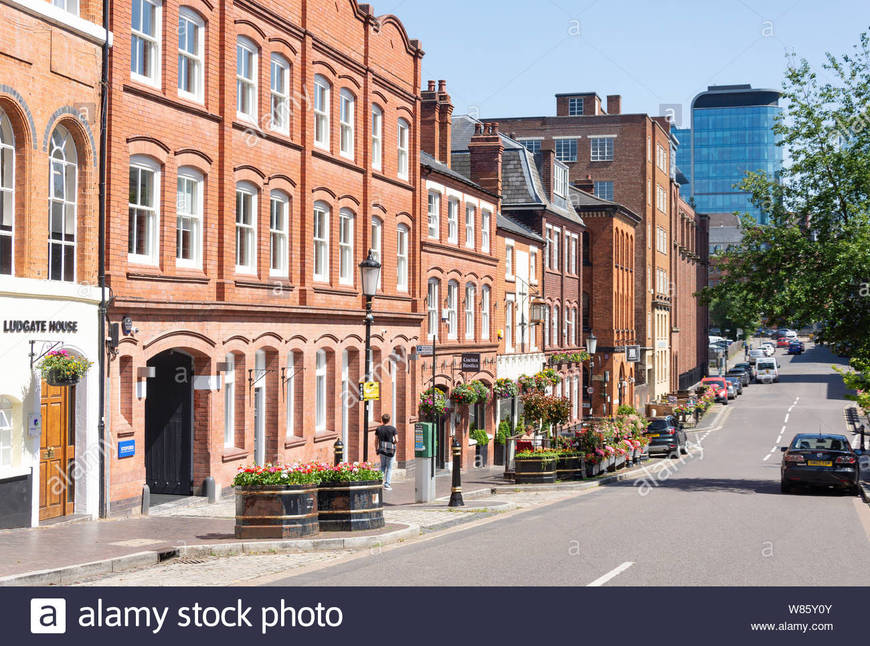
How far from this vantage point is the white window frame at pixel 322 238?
28438mm

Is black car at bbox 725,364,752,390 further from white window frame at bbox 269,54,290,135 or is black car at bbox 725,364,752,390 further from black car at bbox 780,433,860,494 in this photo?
white window frame at bbox 269,54,290,135

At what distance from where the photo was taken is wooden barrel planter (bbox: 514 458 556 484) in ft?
103

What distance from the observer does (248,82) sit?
82.1ft

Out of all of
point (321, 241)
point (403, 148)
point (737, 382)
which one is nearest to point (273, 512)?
point (321, 241)

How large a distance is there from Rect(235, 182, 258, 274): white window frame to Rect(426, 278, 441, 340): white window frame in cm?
1212

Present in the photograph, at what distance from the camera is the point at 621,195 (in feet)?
255

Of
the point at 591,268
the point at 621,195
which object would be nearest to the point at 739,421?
the point at 591,268

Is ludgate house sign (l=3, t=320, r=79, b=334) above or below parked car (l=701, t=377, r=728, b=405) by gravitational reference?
above

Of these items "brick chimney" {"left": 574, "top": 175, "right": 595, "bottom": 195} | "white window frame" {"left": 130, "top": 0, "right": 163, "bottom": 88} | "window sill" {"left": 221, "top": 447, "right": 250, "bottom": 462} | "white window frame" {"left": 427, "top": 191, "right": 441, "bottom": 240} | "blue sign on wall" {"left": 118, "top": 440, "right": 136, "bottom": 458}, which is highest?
"brick chimney" {"left": 574, "top": 175, "right": 595, "bottom": 195}

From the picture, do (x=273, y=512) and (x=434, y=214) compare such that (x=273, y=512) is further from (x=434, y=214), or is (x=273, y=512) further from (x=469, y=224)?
(x=469, y=224)

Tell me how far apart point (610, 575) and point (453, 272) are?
25.9 meters

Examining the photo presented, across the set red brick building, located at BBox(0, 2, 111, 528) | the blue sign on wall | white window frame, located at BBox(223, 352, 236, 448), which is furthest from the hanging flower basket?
white window frame, located at BBox(223, 352, 236, 448)

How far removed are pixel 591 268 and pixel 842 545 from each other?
4863cm

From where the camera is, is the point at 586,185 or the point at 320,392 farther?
the point at 586,185
